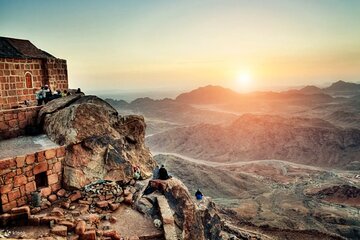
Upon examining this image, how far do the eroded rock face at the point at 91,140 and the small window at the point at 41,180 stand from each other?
1.92ft

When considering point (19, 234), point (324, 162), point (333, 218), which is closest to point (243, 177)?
point (333, 218)

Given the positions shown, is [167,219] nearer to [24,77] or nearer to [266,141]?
[24,77]

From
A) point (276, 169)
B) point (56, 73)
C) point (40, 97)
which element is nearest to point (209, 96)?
point (276, 169)

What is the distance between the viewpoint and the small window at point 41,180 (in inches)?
324

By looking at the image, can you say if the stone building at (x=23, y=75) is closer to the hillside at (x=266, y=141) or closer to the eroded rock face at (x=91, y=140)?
the eroded rock face at (x=91, y=140)

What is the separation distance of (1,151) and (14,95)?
7311mm

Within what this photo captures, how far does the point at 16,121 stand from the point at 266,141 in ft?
150

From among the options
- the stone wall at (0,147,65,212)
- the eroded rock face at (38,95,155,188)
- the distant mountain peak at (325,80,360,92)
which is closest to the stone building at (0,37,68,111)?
the eroded rock face at (38,95,155,188)

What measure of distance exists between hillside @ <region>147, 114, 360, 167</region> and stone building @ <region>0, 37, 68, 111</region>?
111 ft

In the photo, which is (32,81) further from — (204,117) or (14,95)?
(204,117)

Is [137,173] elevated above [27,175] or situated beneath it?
situated beneath

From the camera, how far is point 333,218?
23969 mm

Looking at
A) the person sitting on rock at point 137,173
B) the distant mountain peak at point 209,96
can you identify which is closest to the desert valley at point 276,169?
the person sitting on rock at point 137,173

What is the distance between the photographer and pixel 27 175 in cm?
784
